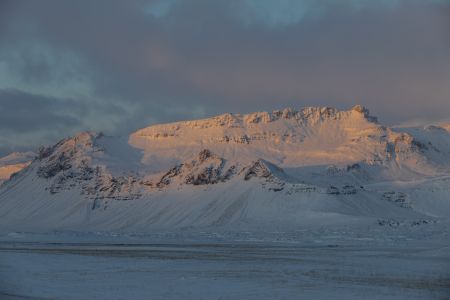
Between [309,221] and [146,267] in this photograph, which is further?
[309,221]

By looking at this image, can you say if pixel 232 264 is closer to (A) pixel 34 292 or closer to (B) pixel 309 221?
(A) pixel 34 292

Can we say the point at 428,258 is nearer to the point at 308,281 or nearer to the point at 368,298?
the point at 308,281

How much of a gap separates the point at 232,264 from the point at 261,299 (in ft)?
75.8

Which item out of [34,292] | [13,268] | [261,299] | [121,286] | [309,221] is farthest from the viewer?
[309,221]

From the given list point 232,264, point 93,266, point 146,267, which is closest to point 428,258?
point 232,264

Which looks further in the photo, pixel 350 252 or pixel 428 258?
pixel 350 252

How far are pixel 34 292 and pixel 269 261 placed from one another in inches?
1096

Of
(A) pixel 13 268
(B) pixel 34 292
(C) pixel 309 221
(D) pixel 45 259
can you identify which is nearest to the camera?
(B) pixel 34 292

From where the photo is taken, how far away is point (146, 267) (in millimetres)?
61594

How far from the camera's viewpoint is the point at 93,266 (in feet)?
205

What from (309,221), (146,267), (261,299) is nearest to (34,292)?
(261,299)

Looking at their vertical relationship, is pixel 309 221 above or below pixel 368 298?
above

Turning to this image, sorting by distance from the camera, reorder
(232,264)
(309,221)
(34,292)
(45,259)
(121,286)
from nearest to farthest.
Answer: (34,292)
(121,286)
(232,264)
(45,259)
(309,221)

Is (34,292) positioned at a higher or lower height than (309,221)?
lower
